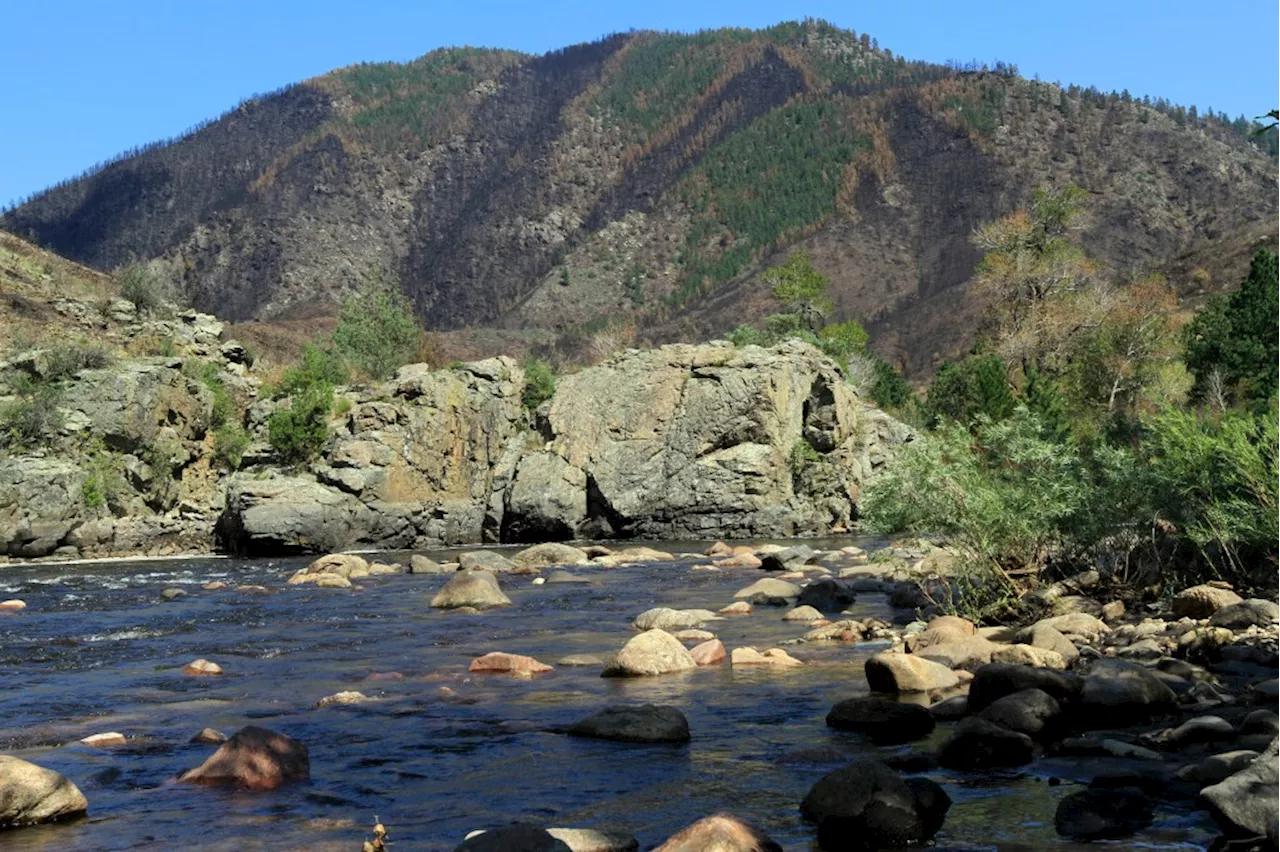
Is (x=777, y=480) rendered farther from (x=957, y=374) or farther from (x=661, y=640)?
(x=661, y=640)

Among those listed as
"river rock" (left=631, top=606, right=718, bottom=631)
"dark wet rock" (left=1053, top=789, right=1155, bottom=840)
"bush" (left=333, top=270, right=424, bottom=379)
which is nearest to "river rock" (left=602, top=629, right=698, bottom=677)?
"river rock" (left=631, top=606, right=718, bottom=631)

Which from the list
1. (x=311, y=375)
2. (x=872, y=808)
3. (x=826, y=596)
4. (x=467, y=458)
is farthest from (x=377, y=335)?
(x=872, y=808)

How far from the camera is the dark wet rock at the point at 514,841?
6598mm

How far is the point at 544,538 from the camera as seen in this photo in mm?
41625

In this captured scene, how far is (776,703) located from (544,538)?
30504mm

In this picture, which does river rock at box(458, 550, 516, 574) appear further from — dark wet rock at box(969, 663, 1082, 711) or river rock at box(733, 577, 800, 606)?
dark wet rock at box(969, 663, 1082, 711)

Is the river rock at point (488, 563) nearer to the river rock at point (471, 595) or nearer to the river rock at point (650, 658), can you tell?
the river rock at point (471, 595)

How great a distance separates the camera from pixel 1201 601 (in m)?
13.9

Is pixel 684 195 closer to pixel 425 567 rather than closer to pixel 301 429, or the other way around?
pixel 301 429

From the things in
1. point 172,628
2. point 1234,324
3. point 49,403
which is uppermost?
point 1234,324

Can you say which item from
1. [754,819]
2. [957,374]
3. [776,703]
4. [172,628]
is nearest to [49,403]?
[172,628]

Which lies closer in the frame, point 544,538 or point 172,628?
point 172,628

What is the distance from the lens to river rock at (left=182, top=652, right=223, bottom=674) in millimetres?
14414

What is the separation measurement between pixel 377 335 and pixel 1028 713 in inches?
1943
